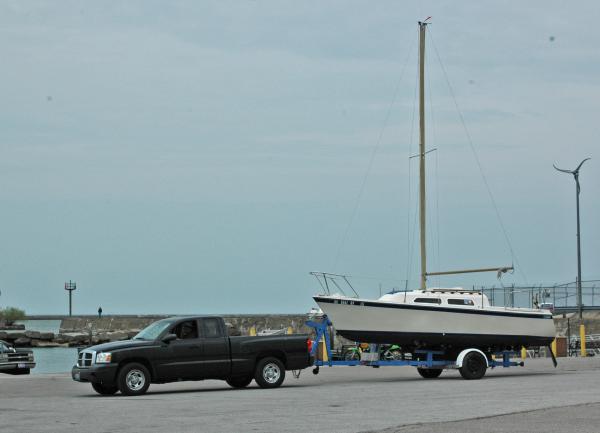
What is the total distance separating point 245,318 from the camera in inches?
4823

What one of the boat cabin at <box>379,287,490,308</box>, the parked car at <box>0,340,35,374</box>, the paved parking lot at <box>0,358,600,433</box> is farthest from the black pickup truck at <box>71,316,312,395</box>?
the parked car at <box>0,340,35,374</box>

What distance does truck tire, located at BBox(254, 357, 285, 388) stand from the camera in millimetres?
26094

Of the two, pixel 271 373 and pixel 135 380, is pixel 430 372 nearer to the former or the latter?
pixel 271 373

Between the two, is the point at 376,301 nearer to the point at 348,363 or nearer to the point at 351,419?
the point at 348,363

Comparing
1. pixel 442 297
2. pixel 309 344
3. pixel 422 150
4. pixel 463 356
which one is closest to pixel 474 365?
pixel 463 356

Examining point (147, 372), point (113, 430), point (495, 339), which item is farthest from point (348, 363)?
point (113, 430)

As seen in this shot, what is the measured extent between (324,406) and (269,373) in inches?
243

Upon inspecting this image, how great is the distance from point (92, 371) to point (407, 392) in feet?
22.1

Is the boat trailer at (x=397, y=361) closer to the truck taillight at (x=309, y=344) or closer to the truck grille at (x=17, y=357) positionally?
the truck taillight at (x=309, y=344)

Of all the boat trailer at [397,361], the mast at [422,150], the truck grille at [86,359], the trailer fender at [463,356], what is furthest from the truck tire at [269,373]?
the mast at [422,150]

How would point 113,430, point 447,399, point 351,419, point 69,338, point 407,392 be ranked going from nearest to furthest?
point 113,430 < point 351,419 < point 447,399 < point 407,392 < point 69,338

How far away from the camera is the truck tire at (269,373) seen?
85.6 ft

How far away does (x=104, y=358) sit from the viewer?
79.5 ft

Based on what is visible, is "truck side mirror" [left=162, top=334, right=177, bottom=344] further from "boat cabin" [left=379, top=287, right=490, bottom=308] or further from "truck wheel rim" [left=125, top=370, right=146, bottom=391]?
"boat cabin" [left=379, top=287, right=490, bottom=308]
